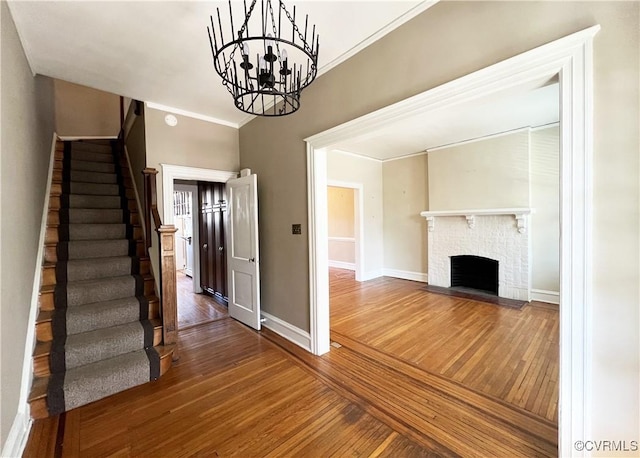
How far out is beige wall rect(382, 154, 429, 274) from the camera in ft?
19.1

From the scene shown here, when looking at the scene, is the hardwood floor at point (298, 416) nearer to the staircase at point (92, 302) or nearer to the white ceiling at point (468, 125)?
the staircase at point (92, 302)

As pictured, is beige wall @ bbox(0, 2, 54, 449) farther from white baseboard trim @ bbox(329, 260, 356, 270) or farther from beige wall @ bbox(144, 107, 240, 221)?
white baseboard trim @ bbox(329, 260, 356, 270)

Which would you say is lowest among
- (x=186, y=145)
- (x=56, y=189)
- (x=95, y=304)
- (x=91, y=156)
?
(x=95, y=304)

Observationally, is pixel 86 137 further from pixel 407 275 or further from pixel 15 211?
pixel 407 275

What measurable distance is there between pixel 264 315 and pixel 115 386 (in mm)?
1648

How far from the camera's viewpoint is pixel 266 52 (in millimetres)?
1583

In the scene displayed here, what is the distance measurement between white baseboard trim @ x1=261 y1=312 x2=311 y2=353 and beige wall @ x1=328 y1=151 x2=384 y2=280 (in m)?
3.07

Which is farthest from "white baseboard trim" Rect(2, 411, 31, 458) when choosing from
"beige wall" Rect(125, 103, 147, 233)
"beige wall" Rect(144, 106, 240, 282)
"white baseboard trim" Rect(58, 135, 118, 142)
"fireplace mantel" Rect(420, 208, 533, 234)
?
"fireplace mantel" Rect(420, 208, 533, 234)

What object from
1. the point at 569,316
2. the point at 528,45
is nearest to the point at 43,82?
the point at 528,45

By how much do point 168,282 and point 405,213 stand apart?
5047mm

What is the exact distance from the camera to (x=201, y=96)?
3039 millimetres

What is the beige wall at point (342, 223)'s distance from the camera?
7.48 metres

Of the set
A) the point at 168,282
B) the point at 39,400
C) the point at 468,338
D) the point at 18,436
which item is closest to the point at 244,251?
the point at 168,282

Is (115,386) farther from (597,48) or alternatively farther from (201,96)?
(597,48)
